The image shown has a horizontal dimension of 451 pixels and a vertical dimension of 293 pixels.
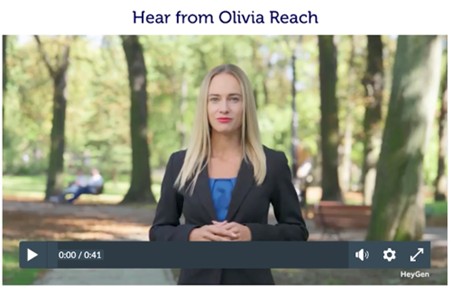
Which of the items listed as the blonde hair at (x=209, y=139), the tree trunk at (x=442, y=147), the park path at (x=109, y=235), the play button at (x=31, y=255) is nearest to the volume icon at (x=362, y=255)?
the tree trunk at (x=442, y=147)

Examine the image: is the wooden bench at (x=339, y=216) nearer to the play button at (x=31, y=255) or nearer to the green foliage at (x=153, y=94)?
the green foliage at (x=153, y=94)

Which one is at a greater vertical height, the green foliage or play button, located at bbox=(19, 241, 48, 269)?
the green foliage

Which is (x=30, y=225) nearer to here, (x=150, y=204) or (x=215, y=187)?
(x=150, y=204)

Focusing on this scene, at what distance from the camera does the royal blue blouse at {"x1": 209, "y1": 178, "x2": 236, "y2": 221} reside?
13.0ft

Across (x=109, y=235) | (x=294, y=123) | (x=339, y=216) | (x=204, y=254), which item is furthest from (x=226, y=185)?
(x=339, y=216)

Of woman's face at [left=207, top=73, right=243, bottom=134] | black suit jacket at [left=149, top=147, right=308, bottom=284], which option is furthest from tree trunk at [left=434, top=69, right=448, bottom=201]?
woman's face at [left=207, top=73, right=243, bottom=134]

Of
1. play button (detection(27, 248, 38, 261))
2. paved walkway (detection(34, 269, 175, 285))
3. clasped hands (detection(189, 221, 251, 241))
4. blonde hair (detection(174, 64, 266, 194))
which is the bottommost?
Answer: paved walkway (detection(34, 269, 175, 285))

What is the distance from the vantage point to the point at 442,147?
6.08 meters

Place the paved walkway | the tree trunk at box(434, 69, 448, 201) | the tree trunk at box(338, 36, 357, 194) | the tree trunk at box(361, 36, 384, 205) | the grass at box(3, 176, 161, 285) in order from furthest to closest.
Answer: the tree trunk at box(338, 36, 357, 194), the tree trunk at box(361, 36, 384, 205), the tree trunk at box(434, 69, 448, 201), the grass at box(3, 176, 161, 285), the paved walkway

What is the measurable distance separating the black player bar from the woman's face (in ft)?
3.63

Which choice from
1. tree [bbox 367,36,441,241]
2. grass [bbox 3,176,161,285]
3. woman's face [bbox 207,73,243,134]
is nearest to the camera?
woman's face [bbox 207,73,243,134]

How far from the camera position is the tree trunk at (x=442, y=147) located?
5.86 m

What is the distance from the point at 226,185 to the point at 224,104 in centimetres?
45

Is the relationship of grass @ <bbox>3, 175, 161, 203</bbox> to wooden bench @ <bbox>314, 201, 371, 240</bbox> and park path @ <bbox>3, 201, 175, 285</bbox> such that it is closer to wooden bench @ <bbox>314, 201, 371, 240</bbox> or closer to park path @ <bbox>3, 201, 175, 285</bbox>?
park path @ <bbox>3, 201, 175, 285</bbox>
